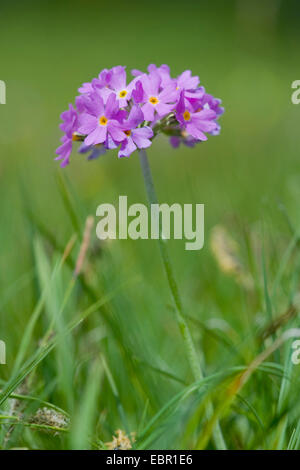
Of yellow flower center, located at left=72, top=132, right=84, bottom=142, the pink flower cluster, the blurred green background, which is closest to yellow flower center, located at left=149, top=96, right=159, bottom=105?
the pink flower cluster

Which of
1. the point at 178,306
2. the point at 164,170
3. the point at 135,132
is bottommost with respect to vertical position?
the point at 178,306

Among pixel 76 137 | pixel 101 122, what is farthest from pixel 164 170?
pixel 101 122

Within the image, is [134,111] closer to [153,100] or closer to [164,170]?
[153,100]

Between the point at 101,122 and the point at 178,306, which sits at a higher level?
the point at 101,122

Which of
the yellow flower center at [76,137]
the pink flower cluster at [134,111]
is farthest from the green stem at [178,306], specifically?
the yellow flower center at [76,137]

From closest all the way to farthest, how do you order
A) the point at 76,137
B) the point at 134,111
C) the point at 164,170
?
1. the point at 134,111
2. the point at 76,137
3. the point at 164,170

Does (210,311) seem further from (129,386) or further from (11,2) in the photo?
(11,2)

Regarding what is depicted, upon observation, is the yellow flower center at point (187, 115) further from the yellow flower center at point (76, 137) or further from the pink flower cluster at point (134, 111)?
the yellow flower center at point (76, 137)
